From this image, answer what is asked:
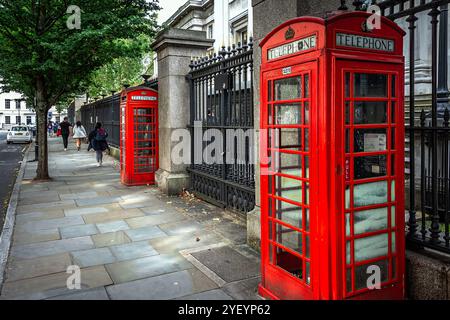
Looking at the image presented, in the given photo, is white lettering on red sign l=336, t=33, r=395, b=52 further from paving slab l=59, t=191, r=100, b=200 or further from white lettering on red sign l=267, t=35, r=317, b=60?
paving slab l=59, t=191, r=100, b=200

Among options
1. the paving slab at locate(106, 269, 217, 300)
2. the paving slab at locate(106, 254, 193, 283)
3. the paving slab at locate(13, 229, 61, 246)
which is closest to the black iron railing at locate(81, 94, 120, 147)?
the paving slab at locate(13, 229, 61, 246)

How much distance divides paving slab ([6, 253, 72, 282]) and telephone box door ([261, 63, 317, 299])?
2.62 meters

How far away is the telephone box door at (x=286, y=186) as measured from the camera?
3.44 metres

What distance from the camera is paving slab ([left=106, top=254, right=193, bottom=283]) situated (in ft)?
15.2

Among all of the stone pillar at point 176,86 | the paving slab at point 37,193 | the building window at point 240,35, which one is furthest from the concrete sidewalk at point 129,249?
the building window at point 240,35

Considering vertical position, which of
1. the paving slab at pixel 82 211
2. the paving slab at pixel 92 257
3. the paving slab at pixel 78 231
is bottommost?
the paving slab at pixel 92 257

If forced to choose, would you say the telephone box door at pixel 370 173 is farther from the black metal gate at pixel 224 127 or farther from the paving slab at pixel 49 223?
the paving slab at pixel 49 223

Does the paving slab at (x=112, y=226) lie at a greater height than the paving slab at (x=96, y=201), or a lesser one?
lesser

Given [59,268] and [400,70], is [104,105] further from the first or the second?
[400,70]

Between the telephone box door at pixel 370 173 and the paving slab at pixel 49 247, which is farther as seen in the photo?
the paving slab at pixel 49 247

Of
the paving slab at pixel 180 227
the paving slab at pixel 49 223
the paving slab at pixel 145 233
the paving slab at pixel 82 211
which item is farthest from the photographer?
the paving slab at pixel 82 211

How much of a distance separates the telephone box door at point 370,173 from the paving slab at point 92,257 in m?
3.15
